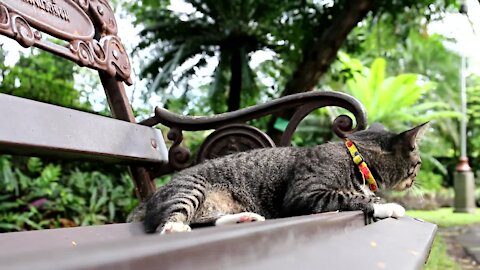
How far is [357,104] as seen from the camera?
2.07 m

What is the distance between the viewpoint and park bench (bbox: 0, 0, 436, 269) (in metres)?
0.41

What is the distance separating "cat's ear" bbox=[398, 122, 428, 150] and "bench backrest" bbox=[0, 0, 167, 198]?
0.94 m

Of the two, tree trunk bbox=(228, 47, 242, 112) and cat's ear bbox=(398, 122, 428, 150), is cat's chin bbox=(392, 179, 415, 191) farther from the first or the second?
tree trunk bbox=(228, 47, 242, 112)

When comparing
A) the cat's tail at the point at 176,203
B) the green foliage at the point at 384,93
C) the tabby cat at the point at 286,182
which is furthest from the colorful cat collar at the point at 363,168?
the green foliage at the point at 384,93

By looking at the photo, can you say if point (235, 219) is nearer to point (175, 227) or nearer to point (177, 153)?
point (175, 227)

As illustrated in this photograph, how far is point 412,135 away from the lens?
2.35 meters

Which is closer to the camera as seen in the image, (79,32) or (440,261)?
(79,32)

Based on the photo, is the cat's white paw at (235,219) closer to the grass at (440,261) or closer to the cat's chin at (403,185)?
the cat's chin at (403,185)

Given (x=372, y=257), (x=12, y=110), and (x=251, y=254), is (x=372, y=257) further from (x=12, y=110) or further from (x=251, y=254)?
(x=12, y=110)

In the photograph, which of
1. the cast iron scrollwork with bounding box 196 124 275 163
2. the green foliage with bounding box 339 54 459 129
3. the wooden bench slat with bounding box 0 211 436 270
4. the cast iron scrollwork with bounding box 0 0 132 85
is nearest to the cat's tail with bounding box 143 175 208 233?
the cast iron scrollwork with bounding box 196 124 275 163

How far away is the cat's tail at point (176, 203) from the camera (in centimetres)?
167

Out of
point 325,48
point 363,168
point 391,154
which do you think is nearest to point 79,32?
point 363,168

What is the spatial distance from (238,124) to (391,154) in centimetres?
63

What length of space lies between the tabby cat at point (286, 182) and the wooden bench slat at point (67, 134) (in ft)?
0.54
